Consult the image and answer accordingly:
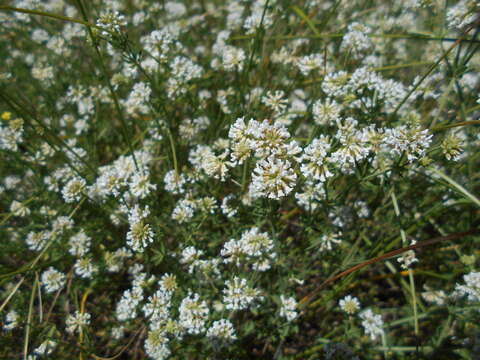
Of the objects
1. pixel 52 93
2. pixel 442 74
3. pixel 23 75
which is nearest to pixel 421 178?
pixel 442 74

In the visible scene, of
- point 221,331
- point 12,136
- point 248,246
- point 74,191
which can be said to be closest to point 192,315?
point 221,331


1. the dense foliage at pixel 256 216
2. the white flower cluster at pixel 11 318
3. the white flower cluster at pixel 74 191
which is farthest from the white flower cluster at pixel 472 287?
the white flower cluster at pixel 11 318

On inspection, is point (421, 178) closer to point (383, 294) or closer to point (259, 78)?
point (383, 294)

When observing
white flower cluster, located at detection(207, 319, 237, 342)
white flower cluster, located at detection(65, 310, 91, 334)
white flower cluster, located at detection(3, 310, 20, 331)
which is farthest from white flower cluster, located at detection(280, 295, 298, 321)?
Answer: white flower cluster, located at detection(3, 310, 20, 331)

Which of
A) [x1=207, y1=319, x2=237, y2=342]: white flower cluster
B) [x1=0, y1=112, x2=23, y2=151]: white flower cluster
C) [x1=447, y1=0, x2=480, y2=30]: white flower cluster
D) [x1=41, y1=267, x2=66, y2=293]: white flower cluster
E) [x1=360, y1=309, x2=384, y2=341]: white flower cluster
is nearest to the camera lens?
[x1=207, y1=319, x2=237, y2=342]: white flower cluster

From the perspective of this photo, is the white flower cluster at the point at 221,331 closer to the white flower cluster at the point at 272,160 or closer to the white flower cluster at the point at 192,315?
the white flower cluster at the point at 192,315

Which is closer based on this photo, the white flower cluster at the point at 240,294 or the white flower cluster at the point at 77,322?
the white flower cluster at the point at 240,294

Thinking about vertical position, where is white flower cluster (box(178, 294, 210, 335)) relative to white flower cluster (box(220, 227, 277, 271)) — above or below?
below

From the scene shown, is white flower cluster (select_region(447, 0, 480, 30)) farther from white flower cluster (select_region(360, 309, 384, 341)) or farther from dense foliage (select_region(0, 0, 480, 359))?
white flower cluster (select_region(360, 309, 384, 341))

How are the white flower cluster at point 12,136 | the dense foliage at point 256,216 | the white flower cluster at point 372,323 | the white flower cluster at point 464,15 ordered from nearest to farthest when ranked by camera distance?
1. the dense foliage at point 256,216
2. the white flower cluster at point 464,15
3. the white flower cluster at point 372,323
4. the white flower cluster at point 12,136

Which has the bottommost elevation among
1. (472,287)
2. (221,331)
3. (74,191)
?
(221,331)

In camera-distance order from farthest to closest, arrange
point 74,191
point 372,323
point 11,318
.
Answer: point 74,191 < point 11,318 < point 372,323

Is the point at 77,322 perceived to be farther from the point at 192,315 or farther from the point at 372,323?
the point at 372,323
